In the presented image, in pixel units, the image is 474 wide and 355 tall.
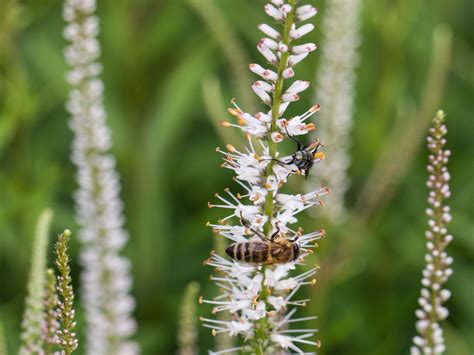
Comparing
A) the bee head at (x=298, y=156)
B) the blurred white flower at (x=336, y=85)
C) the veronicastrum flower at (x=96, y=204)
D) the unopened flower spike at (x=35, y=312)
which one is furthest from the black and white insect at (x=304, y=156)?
the blurred white flower at (x=336, y=85)

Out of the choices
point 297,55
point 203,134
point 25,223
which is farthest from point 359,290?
point 297,55

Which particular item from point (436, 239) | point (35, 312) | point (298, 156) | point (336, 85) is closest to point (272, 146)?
point (298, 156)

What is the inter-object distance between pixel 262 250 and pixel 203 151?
15.1ft

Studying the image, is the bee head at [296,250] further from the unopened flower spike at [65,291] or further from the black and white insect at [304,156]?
the unopened flower spike at [65,291]

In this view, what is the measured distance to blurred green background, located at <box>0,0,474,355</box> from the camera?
5.52m

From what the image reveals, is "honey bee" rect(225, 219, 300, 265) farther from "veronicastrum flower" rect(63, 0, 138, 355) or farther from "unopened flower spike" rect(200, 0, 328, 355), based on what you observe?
"veronicastrum flower" rect(63, 0, 138, 355)

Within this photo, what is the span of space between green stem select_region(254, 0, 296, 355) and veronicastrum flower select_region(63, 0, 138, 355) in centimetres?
227

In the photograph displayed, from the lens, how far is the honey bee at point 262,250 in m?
2.54

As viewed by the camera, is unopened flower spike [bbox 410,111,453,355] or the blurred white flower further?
the blurred white flower

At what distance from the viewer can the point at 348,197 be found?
6.93 meters

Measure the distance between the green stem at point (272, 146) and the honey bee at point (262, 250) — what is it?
0.13 ft

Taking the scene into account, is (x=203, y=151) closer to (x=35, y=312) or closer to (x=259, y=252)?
(x=35, y=312)

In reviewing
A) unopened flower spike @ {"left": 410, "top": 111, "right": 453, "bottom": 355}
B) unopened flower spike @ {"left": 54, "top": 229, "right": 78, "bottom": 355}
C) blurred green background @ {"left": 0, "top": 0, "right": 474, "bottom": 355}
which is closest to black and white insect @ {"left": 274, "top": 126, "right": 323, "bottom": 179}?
unopened flower spike @ {"left": 410, "top": 111, "right": 453, "bottom": 355}

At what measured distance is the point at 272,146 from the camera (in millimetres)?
2420
